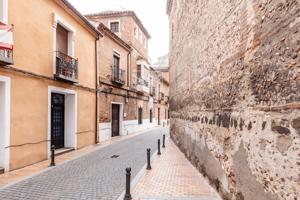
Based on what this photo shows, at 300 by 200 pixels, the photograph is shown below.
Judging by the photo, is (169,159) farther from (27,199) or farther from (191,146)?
(27,199)

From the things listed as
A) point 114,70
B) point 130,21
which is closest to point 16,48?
point 114,70

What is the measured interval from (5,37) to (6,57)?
1.67 feet

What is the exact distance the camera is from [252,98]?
3816 millimetres

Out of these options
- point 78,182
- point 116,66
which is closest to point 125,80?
point 116,66

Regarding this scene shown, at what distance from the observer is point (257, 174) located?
362cm

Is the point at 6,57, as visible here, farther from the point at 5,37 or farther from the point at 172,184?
the point at 172,184

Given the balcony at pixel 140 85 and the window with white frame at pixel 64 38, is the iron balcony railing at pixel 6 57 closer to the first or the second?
the window with white frame at pixel 64 38

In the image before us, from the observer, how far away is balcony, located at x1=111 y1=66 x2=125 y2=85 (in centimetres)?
1642

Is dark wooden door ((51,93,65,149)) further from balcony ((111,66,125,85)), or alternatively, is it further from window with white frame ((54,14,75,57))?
balcony ((111,66,125,85))

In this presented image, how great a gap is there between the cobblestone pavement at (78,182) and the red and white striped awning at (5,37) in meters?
3.41

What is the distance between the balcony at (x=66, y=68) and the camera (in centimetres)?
983

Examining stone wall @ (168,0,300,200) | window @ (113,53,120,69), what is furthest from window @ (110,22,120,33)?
stone wall @ (168,0,300,200)

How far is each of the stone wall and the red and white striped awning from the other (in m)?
5.06

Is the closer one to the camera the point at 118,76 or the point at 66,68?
the point at 66,68
